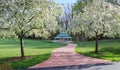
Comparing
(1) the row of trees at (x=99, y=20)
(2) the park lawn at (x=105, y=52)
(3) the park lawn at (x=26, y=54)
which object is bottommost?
(2) the park lawn at (x=105, y=52)

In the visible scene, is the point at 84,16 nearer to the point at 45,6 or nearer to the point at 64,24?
the point at 45,6

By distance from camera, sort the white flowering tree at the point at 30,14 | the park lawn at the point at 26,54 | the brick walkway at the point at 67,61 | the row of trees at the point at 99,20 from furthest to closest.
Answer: the row of trees at the point at 99,20, the white flowering tree at the point at 30,14, the park lawn at the point at 26,54, the brick walkway at the point at 67,61

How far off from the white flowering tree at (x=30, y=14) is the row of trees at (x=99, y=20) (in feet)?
13.1

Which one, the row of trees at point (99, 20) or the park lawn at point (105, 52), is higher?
the row of trees at point (99, 20)

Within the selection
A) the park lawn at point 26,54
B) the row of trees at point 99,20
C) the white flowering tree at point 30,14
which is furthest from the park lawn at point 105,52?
the white flowering tree at point 30,14

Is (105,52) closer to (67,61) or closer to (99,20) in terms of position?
(99,20)

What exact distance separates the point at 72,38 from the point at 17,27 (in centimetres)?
4786

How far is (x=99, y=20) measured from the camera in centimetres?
2267

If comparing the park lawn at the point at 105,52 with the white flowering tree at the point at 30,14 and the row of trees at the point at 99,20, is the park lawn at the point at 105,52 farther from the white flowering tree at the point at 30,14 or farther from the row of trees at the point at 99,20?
the white flowering tree at the point at 30,14

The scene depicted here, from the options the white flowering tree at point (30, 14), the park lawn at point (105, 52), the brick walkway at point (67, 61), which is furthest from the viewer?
the park lawn at point (105, 52)

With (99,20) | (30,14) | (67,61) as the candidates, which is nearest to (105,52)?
(99,20)

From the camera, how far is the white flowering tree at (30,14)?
58.8 feet

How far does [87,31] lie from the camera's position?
2405 centimetres

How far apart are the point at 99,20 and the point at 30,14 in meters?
7.12
